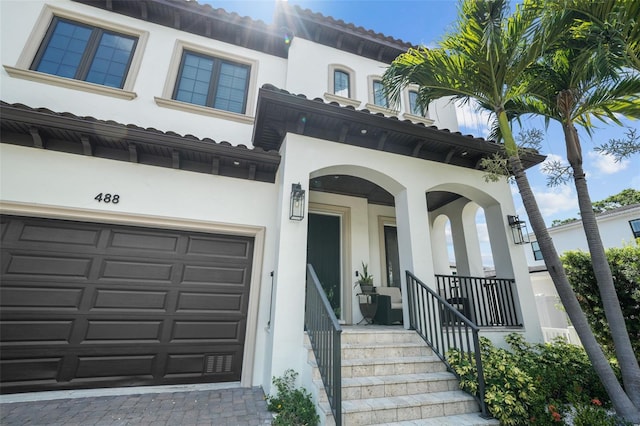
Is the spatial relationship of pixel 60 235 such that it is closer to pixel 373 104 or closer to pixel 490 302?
pixel 373 104

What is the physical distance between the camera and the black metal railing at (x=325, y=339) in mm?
2697

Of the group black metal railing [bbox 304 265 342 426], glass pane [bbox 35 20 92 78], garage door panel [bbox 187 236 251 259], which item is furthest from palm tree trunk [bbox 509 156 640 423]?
glass pane [bbox 35 20 92 78]

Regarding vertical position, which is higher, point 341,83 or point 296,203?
point 341,83

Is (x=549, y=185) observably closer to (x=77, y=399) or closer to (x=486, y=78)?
(x=486, y=78)

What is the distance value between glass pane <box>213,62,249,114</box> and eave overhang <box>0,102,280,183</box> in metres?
1.78

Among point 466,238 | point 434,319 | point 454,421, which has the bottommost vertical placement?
point 454,421

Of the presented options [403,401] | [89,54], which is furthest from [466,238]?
[89,54]

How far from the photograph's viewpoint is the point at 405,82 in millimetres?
4305

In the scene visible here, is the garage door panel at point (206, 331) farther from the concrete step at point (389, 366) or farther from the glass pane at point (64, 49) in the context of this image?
the glass pane at point (64, 49)

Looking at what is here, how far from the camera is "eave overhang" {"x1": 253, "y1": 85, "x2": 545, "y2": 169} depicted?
425cm

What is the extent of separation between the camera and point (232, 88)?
239 inches

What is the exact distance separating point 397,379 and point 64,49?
8311 mm

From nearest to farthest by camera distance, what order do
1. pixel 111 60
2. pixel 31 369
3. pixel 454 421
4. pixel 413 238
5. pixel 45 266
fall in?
pixel 454 421, pixel 31 369, pixel 45 266, pixel 413 238, pixel 111 60

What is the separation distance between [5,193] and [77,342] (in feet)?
7.90
